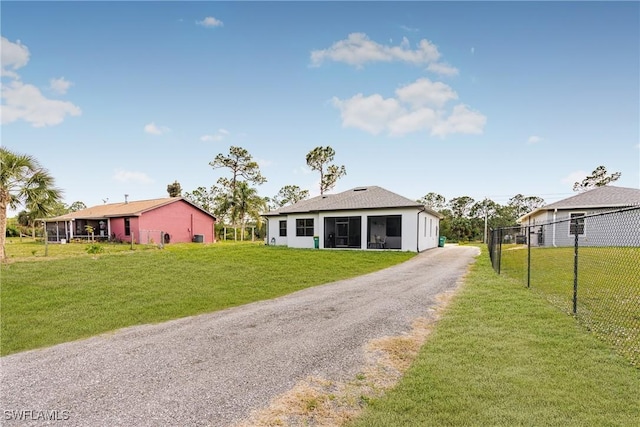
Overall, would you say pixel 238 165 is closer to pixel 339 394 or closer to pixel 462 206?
pixel 462 206

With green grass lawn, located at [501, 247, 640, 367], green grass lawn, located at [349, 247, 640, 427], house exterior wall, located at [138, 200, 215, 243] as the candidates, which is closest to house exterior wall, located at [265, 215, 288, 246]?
house exterior wall, located at [138, 200, 215, 243]

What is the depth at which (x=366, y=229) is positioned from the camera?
1933 cm

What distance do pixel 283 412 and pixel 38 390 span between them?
262 cm

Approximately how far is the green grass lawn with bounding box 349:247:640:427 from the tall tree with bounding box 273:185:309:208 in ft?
155

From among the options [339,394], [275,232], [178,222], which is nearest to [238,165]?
[178,222]

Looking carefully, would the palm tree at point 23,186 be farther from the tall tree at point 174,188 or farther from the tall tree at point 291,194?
the tall tree at point 291,194

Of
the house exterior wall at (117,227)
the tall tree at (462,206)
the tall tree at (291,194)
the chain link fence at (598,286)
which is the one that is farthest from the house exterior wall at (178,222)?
the tall tree at (462,206)

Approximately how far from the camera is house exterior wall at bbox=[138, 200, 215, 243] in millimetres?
24469

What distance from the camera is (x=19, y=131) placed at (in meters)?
13.9

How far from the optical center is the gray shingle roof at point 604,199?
1848cm

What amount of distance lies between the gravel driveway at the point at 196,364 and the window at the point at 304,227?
49.2ft

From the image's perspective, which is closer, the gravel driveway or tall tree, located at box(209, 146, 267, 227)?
the gravel driveway

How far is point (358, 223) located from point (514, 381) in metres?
19.8

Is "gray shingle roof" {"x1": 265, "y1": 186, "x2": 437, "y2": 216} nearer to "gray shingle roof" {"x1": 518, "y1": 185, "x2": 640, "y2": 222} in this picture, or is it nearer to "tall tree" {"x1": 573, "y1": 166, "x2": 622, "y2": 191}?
"gray shingle roof" {"x1": 518, "y1": 185, "x2": 640, "y2": 222}
